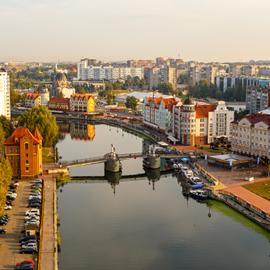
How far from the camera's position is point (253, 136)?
37531 mm

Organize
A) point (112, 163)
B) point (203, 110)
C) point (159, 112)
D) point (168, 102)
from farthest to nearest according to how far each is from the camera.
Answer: point (159, 112) < point (168, 102) < point (203, 110) < point (112, 163)

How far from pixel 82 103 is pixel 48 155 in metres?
32.8

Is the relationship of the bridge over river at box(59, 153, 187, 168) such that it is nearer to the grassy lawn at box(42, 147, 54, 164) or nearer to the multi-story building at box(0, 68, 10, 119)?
the grassy lawn at box(42, 147, 54, 164)

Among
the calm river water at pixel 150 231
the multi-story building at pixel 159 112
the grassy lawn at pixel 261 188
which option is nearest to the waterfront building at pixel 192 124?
the multi-story building at pixel 159 112

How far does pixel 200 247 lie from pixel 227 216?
482cm

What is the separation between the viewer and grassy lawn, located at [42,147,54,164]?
3608cm

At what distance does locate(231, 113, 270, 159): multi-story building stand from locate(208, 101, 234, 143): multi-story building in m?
4.58

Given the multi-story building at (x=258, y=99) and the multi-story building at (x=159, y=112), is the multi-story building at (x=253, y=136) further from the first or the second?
the multi-story building at (x=258, y=99)

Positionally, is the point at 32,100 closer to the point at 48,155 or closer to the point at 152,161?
the point at 48,155

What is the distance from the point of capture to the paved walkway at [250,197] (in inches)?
1020

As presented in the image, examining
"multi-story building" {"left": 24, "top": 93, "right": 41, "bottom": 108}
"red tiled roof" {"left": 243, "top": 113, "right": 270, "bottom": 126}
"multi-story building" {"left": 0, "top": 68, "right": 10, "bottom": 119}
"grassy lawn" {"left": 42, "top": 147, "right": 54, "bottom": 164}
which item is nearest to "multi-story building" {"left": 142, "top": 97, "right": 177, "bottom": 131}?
"red tiled roof" {"left": 243, "top": 113, "right": 270, "bottom": 126}

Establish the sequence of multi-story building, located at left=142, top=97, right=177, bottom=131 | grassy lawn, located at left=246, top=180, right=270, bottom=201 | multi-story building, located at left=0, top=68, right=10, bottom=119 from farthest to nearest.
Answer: multi-story building, located at left=0, top=68, right=10, bottom=119
multi-story building, located at left=142, top=97, right=177, bottom=131
grassy lawn, located at left=246, top=180, right=270, bottom=201

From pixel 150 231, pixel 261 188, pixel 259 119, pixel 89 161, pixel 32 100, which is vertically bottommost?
pixel 150 231

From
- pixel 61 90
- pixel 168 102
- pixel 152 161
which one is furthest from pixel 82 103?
pixel 152 161
